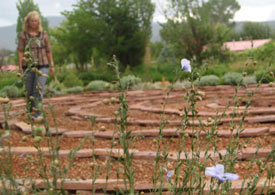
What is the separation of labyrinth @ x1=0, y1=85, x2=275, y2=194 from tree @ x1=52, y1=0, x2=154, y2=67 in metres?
15.1

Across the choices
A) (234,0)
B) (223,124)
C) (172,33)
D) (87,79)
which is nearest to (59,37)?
(87,79)

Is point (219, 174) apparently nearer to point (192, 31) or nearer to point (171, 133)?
point (171, 133)

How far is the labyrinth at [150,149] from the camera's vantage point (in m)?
1.29

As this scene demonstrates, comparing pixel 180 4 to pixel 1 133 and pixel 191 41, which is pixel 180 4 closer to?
pixel 191 41

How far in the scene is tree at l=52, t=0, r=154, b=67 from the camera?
67.1 feet

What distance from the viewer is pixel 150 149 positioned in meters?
3.13

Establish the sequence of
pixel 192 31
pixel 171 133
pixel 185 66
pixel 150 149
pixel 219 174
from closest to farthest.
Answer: pixel 219 174 → pixel 185 66 → pixel 150 149 → pixel 171 133 → pixel 192 31

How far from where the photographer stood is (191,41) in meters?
17.6

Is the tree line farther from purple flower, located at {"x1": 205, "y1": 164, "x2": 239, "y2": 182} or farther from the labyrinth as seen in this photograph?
purple flower, located at {"x1": 205, "y1": 164, "x2": 239, "y2": 182}

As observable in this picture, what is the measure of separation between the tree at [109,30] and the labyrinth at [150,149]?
49.4ft

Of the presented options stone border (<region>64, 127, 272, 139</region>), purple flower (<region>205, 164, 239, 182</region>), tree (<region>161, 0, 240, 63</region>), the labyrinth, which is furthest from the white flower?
tree (<region>161, 0, 240, 63</region>)

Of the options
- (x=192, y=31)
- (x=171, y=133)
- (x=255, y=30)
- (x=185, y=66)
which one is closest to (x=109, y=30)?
(x=192, y=31)

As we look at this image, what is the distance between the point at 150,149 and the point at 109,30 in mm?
18470

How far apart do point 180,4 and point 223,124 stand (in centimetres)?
1566
